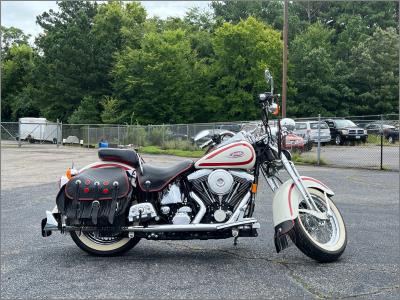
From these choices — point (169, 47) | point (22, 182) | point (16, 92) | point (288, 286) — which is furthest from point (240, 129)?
point (169, 47)

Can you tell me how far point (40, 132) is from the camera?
10898 mm

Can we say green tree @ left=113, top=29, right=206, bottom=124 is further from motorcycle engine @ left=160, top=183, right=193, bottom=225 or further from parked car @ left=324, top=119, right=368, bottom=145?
motorcycle engine @ left=160, top=183, right=193, bottom=225

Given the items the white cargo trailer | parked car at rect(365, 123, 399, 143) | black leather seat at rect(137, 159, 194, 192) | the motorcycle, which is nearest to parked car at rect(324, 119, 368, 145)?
parked car at rect(365, 123, 399, 143)

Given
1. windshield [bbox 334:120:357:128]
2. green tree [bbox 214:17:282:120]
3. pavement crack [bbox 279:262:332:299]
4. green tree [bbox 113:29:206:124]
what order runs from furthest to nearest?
green tree [bbox 113:29:206:124] → green tree [bbox 214:17:282:120] → windshield [bbox 334:120:357:128] → pavement crack [bbox 279:262:332:299]

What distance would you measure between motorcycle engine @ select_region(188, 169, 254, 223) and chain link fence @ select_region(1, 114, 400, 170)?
3.72 m

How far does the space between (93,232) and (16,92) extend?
48.2 feet

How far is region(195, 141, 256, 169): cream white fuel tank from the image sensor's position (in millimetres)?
Result: 4750

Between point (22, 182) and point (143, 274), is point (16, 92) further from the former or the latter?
point (143, 274)

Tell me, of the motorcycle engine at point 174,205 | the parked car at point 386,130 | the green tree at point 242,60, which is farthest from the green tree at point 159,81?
the motorcycle engine at point 174,205

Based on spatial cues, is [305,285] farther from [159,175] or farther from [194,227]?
[159,175]

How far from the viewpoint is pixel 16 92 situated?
18.3m

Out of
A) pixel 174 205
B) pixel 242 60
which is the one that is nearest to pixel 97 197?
pixel 174 205

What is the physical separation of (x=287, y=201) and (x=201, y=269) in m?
1.02

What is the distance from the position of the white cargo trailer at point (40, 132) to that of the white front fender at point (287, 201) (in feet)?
18.1
